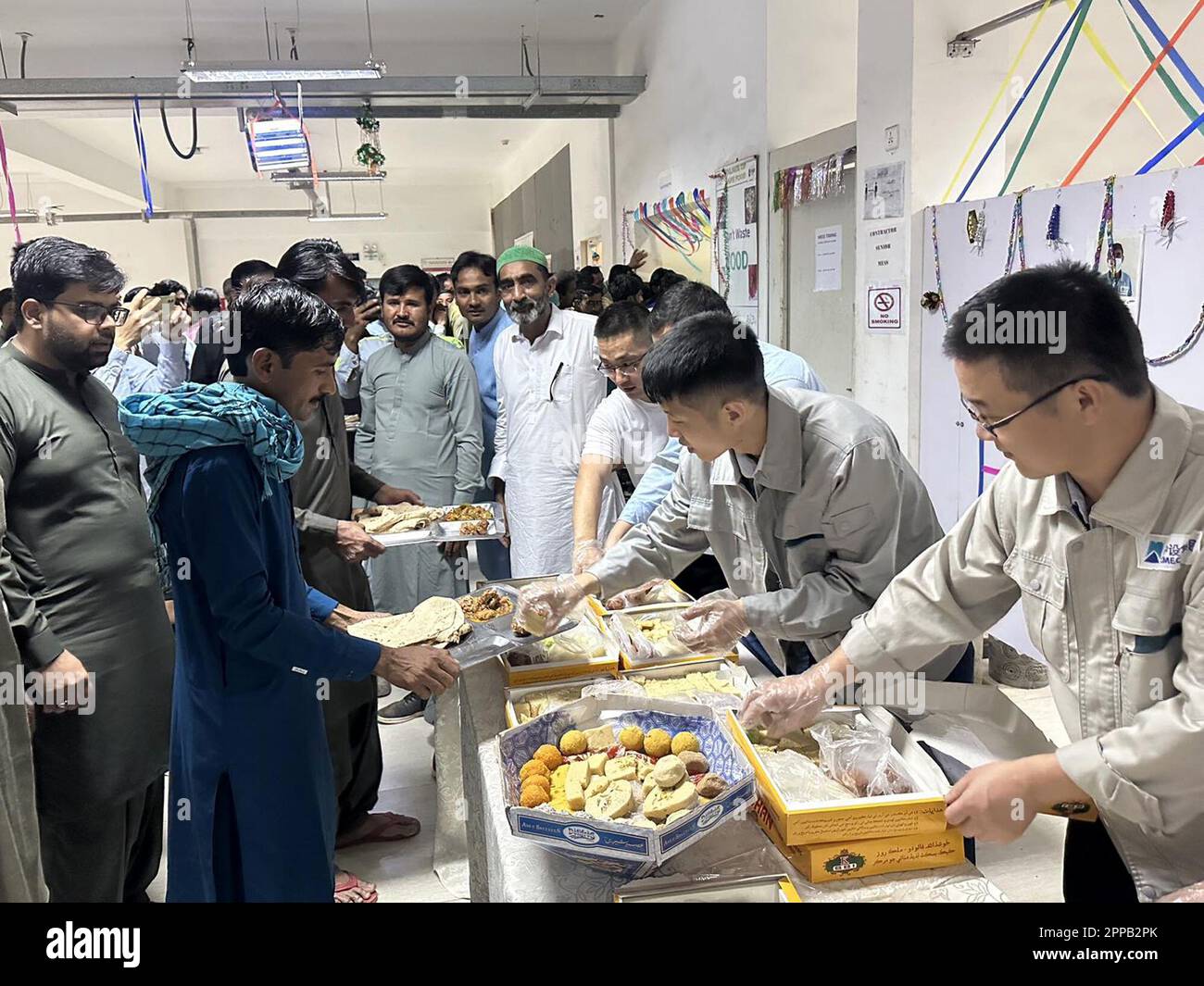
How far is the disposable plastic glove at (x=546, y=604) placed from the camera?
189 cm

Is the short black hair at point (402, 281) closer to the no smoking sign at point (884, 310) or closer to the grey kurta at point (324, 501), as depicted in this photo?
the grey kurta at point (324, 501)

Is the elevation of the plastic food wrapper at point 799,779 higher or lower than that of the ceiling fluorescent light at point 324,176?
lower

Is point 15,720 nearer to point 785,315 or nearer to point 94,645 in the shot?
point 94,645

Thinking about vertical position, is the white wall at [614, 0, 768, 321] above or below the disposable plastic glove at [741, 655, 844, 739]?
above

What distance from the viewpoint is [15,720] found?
155 cm

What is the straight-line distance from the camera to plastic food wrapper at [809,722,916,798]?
1239 millimetres

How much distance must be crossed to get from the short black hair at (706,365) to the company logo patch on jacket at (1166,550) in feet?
2.46

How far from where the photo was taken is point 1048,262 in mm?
3086

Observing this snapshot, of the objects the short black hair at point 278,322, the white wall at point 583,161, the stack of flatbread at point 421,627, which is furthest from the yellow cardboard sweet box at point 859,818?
the white wall at point 583,161

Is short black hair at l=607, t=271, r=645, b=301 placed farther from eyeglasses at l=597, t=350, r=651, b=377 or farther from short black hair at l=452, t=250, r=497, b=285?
eyeglasses at l=597, t=350, r=651, b=377

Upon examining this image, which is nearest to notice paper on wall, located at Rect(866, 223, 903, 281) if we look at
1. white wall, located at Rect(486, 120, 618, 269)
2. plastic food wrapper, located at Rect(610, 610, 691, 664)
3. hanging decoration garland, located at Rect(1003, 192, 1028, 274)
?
hanging decoration garland, located at Rect(1003, 192, 1028, 274)

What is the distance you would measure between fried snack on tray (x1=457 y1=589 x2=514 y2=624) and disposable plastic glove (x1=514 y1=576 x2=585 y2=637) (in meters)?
0.06

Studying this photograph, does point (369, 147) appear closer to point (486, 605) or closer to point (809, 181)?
point (809, 181)

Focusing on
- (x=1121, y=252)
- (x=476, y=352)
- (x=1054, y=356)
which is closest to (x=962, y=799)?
(x=1054, y=356)
